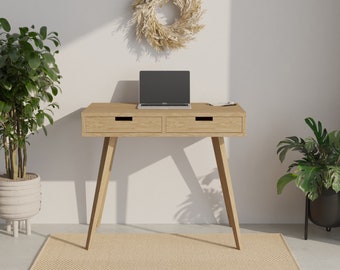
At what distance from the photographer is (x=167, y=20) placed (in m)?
4.00

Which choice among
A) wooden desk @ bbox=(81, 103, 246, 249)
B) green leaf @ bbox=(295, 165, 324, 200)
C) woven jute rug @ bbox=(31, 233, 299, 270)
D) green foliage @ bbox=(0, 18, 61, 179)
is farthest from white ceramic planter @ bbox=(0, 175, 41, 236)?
green leaf @ bbox=(295, 165, 324, 200)

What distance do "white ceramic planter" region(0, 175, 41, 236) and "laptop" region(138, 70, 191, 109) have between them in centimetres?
87

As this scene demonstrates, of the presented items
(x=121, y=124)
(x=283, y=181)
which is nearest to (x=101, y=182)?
(x=121, y=124)

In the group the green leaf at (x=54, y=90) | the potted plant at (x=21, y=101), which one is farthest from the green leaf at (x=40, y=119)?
the green leaf at (x=54, y=90)

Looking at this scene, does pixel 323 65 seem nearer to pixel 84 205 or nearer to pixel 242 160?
pixel 242 160

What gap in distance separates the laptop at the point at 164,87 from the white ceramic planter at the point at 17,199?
0.87m

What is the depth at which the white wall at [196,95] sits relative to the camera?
400 centimetres

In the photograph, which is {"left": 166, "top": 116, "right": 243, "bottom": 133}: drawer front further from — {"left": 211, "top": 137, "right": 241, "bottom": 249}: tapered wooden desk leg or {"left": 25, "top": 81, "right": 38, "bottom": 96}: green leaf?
{"left": 25, "top": 81, "right": 38, "bottom": 96}: green leaf

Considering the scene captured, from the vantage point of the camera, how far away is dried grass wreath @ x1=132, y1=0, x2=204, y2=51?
12.9ft

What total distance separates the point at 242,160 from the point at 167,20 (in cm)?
105

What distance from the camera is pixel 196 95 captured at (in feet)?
13.4

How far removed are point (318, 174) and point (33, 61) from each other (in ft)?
5.87

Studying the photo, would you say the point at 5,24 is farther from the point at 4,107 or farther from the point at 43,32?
the point at 4,107

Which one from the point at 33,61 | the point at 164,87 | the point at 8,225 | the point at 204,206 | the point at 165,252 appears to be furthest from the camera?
the point at 204,206
